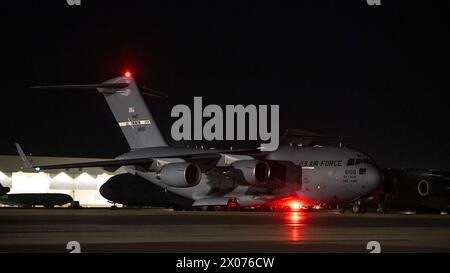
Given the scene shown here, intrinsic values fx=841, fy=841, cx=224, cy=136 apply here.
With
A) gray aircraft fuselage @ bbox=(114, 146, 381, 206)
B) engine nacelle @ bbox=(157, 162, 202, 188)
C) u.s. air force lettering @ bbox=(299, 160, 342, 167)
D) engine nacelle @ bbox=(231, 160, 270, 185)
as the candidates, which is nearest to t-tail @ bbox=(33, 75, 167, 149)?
gray aircraft fuselage @ bbox=(114, 146, 381, 206)

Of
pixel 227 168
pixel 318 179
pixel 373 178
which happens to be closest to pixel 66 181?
pixel 227 168

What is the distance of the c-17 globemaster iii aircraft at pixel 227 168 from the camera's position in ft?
153

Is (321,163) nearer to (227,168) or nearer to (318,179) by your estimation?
(318,179)

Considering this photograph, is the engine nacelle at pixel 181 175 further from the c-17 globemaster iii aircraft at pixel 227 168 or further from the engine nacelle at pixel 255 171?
the engine nacelle at pixel 255 171

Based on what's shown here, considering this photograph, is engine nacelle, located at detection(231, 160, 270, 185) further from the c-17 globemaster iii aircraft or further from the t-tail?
the t-tail

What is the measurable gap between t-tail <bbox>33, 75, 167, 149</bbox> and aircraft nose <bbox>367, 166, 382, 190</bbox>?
597 inches

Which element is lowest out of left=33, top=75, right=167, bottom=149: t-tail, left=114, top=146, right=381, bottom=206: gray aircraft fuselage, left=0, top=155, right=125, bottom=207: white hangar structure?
left=0, top=155, right=125, bottom=207: white hangar structure

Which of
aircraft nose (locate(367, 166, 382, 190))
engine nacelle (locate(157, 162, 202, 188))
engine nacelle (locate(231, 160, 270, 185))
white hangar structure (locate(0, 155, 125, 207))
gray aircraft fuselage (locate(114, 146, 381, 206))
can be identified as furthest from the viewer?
white hangar structure (locate(0, 155, 125, 207))

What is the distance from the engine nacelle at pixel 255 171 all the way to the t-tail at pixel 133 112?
864cm

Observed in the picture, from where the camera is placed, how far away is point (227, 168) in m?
50.3

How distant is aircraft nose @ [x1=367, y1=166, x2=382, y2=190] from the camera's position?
45688 millimetres

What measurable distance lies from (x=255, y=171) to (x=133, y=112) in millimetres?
11648

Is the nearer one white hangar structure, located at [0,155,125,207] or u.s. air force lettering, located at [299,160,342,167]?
u.s. air force lettering, located at [299,160,342,167]

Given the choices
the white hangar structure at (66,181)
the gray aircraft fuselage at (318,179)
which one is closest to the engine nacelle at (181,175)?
the gray aircraft fuselage at (318,179)
